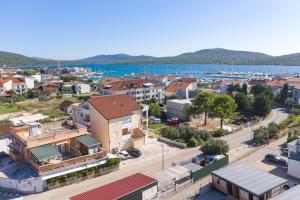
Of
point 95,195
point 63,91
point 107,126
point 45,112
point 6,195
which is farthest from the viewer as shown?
point 63,91

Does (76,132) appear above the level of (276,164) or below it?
above

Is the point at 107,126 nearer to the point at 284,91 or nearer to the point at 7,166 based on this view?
the point at 7,166

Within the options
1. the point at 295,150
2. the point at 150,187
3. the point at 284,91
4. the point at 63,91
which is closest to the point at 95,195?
the point at 150,187

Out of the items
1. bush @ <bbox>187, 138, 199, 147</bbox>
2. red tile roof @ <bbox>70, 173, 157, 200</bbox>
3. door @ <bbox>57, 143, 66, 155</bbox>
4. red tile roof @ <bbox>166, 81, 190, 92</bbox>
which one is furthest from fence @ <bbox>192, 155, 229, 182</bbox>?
red tile roof @ <bbox>166, 81, 190, 92</bbox>

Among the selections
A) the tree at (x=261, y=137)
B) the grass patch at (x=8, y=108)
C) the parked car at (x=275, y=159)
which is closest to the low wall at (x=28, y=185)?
the parked car at (x=275, y=159)

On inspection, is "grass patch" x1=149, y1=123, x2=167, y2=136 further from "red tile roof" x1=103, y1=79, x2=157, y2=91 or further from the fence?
"red tile roof" x1=103, y1=79, x2=157, y2=91

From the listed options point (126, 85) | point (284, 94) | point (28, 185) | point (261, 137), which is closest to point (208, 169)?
point (261, 137)
